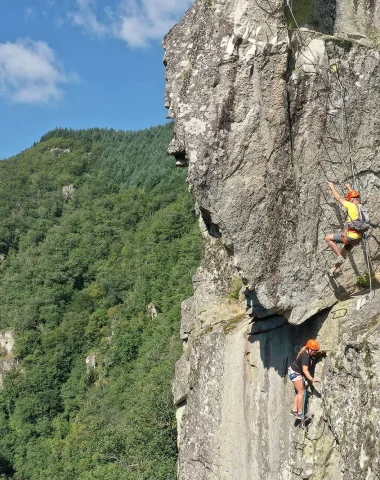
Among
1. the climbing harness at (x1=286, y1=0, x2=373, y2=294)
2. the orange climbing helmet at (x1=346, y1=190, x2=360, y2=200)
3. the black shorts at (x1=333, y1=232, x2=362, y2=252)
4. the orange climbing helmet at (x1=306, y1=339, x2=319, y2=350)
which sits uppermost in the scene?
the climbing harness at (x1=286, y1=0, x2=373, y2=294)

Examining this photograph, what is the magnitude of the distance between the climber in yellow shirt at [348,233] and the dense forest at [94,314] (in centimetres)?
2126

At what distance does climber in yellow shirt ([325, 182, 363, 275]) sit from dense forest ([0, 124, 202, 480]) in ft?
69.8

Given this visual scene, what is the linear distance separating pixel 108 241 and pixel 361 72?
278ft

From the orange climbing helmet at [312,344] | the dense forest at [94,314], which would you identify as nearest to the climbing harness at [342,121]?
the orange climbing helmet at [312,344]

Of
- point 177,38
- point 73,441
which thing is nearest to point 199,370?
point 177,38

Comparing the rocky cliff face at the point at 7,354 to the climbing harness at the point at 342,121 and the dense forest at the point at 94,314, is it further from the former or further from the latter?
the climbing harness at the point at 342,121

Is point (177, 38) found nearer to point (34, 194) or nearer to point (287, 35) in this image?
point (287, 35)

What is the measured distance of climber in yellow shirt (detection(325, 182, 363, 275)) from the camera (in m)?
9.09

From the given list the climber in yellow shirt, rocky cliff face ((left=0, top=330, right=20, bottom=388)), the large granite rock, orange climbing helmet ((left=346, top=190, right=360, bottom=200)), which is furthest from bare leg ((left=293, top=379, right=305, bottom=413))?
rocky cliff face ((left=0, top=330, right=20, bottom=388))

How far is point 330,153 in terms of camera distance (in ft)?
31.7

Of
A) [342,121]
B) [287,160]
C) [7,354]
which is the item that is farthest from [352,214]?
[7,354]

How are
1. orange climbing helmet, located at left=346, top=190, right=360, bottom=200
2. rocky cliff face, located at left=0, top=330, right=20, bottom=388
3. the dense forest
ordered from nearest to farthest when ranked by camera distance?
orange climbing helmet, located at left=346, top=190, right=360, bottom=200
the dense forest
rocky cliff face, located at left=0, top=330, right=20, bottom=388

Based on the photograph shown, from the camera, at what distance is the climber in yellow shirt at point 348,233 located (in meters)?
9.09

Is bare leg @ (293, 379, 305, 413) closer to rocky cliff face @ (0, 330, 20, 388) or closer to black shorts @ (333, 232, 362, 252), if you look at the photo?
black shorts @ (333, 232, 362, 252)
